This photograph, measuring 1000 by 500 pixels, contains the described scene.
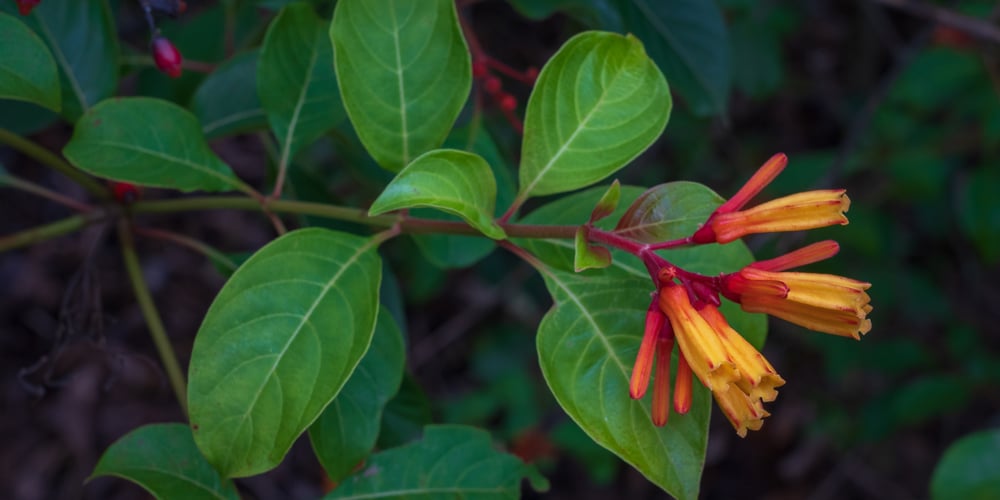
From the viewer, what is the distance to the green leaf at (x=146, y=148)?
130 cm

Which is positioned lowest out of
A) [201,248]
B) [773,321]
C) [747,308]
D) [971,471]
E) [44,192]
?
[773,321]

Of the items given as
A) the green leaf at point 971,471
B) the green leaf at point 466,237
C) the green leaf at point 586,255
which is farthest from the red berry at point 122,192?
the green leaf at point 971,471

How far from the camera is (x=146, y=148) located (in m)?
1.34

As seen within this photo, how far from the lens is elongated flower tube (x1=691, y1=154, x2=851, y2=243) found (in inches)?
38.3

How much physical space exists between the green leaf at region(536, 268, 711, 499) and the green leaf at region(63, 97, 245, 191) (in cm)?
60

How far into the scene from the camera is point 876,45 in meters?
3.88

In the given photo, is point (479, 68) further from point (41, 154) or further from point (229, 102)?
point (41, 154)

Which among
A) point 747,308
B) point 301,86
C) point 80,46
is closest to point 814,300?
point 747,308

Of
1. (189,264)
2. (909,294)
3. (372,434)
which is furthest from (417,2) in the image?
(909,294)

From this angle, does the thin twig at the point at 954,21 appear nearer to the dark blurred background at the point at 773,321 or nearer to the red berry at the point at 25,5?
the dark blurred background at the point at 773,321

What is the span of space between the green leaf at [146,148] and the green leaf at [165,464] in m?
0.38

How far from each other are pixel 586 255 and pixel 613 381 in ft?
0.57

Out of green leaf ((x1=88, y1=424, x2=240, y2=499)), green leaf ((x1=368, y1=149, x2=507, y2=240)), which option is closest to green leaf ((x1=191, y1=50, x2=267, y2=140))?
green leaf ((x1=88, y1=424, x2=240, y2=499))

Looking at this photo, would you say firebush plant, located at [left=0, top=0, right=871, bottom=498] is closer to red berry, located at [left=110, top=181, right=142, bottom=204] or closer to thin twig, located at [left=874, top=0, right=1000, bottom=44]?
red berry, located at [left=110, top=181, right=142, bottom=204]
